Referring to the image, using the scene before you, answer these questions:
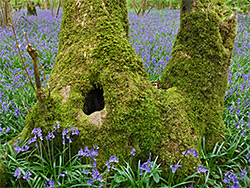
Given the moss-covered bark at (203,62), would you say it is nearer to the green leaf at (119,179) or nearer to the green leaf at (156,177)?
the green leaf at (156,177)

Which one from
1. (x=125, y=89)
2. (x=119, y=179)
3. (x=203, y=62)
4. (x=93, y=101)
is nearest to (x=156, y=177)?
(x=119, y=179)

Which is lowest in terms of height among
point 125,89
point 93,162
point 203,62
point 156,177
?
point 156,177

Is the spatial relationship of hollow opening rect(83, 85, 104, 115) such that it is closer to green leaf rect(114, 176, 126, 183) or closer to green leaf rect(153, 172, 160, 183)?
green leaf rect(114, 176, 126, 183)

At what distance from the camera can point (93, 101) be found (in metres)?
2.63

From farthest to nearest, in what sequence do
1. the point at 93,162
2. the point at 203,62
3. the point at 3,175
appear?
the point at 203,62, the point at 93,162, the point at 3,175

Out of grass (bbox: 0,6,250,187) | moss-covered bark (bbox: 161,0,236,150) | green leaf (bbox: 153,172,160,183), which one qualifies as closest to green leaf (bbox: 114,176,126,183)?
grass (bbox: 0,6,250,187)

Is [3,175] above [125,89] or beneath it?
beneath

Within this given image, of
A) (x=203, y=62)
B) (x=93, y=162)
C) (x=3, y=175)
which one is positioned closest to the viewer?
(x=3, y=175)

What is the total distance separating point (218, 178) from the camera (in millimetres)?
2584

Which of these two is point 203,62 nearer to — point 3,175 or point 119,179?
point 119,179

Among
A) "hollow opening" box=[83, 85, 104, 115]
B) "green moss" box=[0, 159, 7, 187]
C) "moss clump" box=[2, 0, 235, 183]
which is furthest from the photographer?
"hollow opening" box=[83, 85, 104, 115]

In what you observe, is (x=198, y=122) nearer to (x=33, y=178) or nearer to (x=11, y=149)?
(x=33, y=178)

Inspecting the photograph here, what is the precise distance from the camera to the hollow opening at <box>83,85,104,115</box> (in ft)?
8.45

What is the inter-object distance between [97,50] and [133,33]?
5.65m
